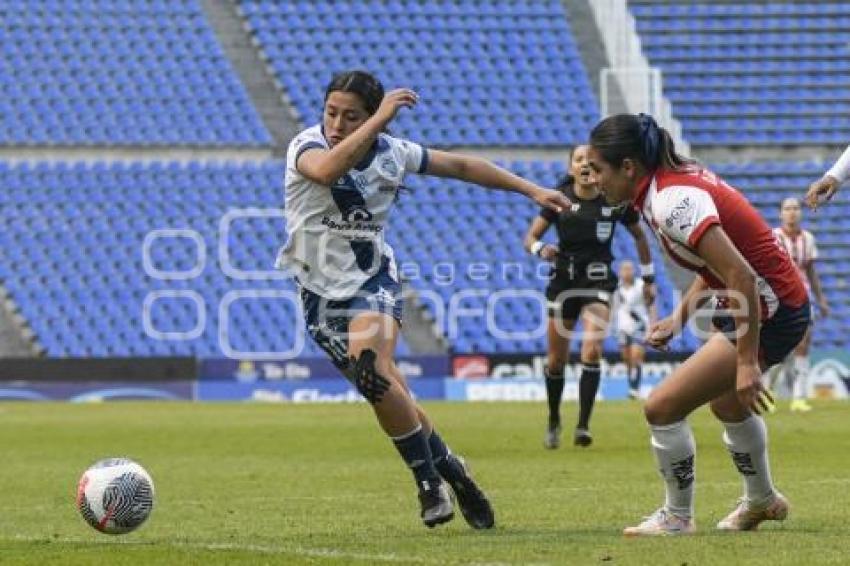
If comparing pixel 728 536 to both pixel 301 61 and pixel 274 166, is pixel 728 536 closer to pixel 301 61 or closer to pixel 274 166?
pixel 274 166

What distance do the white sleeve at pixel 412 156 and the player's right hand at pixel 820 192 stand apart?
1.95 metres

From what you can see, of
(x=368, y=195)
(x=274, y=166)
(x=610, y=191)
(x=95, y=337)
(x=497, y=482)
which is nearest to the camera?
(x=610, y=191)

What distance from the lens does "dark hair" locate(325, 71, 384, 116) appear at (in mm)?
8477

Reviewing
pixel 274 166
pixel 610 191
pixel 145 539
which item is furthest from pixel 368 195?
pixel 274 166

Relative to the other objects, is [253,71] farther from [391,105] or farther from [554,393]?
[391,105]

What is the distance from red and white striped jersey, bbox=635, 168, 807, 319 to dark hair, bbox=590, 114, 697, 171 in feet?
0.22

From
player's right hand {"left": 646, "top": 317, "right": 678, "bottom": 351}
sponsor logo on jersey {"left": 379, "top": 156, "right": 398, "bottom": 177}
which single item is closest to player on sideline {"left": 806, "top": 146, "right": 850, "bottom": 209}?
player's right hand {"left": 646, "top": 317, "right": 678, "bottom": 351}

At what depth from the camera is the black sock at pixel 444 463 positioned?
349 inches

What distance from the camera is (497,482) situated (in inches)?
484

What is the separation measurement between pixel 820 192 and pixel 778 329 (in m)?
1.28

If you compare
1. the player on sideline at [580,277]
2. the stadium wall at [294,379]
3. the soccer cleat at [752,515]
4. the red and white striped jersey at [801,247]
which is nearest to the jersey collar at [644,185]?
the soccer cleat at [752,515]

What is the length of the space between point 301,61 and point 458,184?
13.4ft

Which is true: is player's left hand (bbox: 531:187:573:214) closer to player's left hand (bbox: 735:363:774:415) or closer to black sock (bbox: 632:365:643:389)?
player's left hand (bbox: 735:363:774:415)

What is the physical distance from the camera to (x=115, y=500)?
27.5 feet
